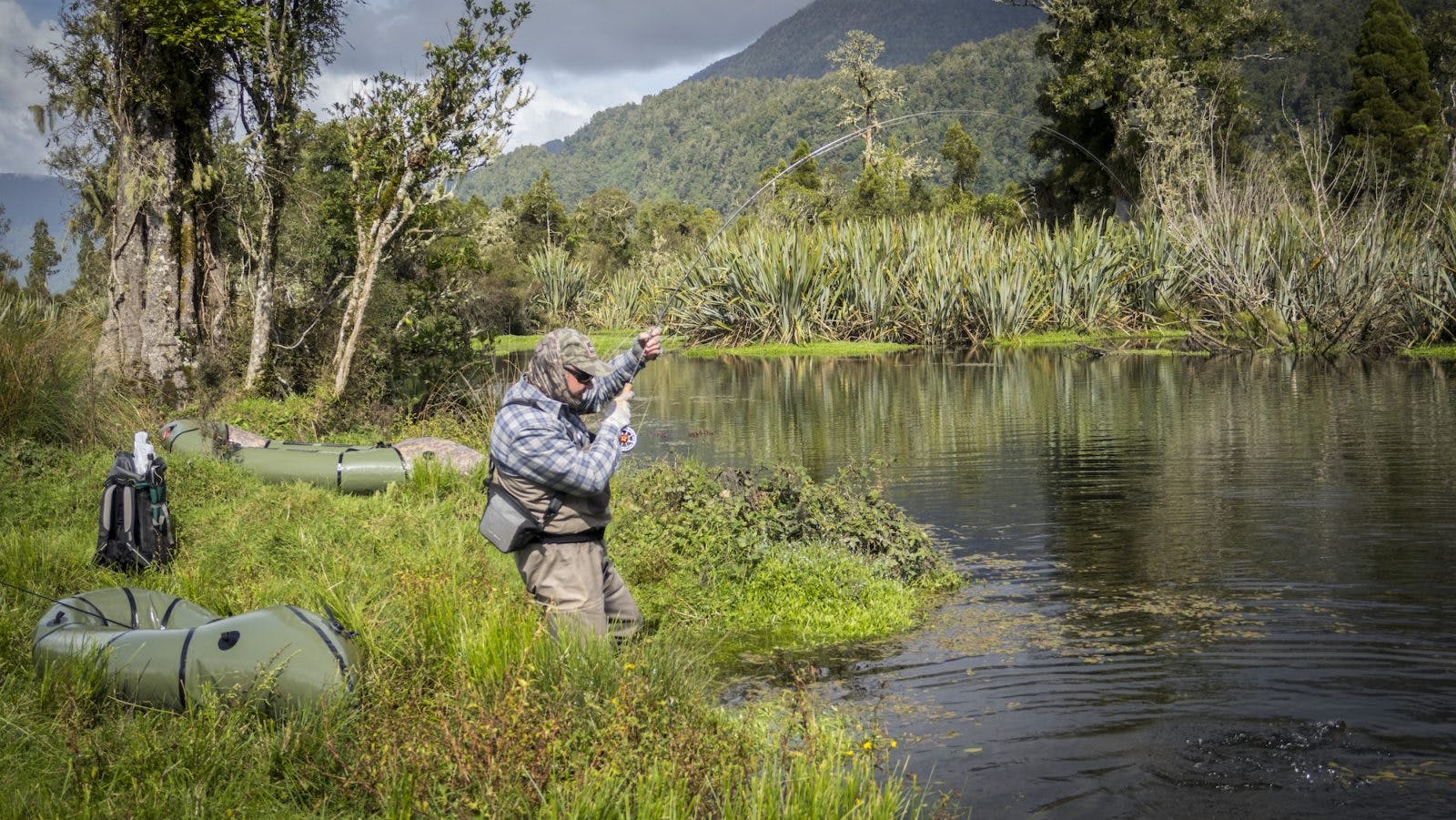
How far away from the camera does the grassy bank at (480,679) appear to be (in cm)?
438

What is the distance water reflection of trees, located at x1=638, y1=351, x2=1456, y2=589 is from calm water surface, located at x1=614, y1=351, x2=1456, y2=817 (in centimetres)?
5

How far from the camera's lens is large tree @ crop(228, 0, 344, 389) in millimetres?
15273

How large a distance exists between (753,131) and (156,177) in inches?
4570

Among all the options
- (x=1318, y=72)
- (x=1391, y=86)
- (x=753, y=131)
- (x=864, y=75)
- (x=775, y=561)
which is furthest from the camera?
(x=753, y=131)

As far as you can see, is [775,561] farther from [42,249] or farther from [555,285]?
[42,249]

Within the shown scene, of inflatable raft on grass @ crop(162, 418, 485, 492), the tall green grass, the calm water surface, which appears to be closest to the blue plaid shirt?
the calm water surface

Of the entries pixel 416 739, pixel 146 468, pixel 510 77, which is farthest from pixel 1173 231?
pixel 416 739

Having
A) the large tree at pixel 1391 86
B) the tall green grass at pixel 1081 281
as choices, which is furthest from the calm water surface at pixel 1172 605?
the large tree at pixel 1391 86

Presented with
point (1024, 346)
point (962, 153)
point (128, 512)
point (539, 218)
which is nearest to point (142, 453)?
point (128, 512)

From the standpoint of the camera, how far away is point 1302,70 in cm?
8275

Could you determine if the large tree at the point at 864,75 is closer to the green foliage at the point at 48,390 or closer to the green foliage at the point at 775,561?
the green foliage at the point at 48,390

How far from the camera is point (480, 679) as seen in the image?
5312mm

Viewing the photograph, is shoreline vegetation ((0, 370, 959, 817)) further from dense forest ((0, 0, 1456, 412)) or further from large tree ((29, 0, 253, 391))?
large tree ((29, 0, 253, 391))

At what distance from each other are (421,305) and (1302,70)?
8112 centimetres
